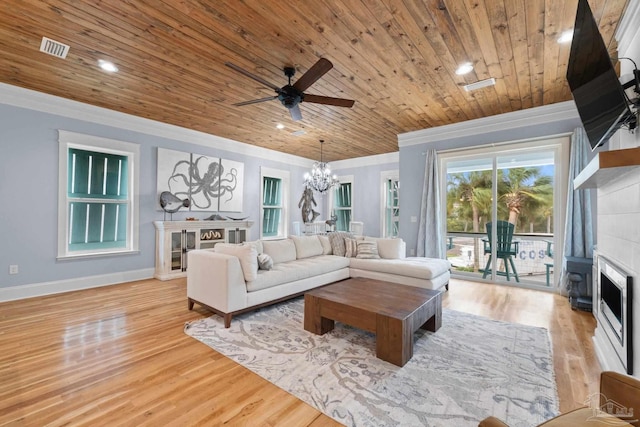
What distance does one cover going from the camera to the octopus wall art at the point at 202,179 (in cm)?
520

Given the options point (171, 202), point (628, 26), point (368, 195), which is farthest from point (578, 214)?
point (171, 202)

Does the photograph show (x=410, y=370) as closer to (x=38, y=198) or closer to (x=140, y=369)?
(x=140, y=369)

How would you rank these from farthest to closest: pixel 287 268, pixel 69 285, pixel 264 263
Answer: pixel 69 285 → pixel 287 268 → pixel 264 263

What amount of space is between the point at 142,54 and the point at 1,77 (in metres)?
2.19

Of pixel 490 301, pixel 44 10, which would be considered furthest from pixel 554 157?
pixel 44 10

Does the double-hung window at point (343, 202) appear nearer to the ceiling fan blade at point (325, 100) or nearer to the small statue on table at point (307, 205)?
the small statue on table at point (307, 205)

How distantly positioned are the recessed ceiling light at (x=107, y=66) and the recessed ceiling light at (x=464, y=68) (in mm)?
3891

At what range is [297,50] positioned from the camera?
2.77m

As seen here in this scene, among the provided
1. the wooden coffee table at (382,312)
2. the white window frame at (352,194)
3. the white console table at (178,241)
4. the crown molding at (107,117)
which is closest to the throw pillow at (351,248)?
the wooden coffee table at (382,312)

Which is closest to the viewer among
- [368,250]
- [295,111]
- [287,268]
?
[295,111]

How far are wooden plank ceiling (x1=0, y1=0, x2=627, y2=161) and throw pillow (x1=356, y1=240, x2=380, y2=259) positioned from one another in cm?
219

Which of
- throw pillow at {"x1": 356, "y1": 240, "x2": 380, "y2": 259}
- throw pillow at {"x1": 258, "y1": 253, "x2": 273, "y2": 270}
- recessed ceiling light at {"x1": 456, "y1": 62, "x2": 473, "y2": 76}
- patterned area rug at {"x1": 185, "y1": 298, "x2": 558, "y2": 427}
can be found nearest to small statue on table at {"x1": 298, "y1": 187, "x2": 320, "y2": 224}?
throw pillow at {"x1": 356, "y1": 240, "x2": 380, "y2": 259}

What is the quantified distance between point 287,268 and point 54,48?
11.1 ft

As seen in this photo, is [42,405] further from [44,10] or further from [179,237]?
[179,237]
